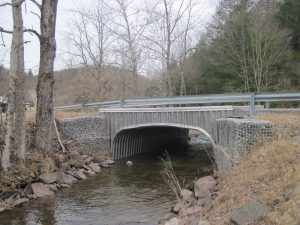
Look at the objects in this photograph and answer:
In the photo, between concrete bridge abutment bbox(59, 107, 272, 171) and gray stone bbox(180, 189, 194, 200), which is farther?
concrete bridge abutment bbox(59, 107, 272, 171)

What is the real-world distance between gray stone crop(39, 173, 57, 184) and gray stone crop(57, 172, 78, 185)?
0.26 metres

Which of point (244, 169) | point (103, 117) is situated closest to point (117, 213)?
point (244, 169)

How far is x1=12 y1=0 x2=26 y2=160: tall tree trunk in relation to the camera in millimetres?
15406

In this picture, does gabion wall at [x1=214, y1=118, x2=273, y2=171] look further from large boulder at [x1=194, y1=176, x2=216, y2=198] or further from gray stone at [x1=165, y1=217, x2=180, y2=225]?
gray stone at [x1=165, y1=217, x2=180, y2=225]

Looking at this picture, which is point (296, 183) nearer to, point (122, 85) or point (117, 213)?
point (117, 213)

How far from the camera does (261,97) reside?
1505 centimetres

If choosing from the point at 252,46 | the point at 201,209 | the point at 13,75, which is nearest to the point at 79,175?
the point at 13,75

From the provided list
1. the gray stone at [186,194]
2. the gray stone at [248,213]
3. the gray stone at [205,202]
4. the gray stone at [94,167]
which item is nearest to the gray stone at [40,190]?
the gray stone at [94,167]

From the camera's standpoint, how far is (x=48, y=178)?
15.9m

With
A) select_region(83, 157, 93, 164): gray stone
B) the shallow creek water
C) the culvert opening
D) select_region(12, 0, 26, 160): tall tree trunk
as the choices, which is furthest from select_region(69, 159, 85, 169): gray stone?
the culvert opening

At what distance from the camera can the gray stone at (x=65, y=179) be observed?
16.4 m

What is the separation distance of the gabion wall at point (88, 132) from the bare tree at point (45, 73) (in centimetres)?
423

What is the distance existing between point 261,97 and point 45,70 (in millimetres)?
8300

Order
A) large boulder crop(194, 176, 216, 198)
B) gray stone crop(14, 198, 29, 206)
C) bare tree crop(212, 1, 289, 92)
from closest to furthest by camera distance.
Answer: large boulder crop(194, 176, 216, 198), gray stone crop(14, 198, 29, 206), bare tree crop(212, 1, 289, 92)
